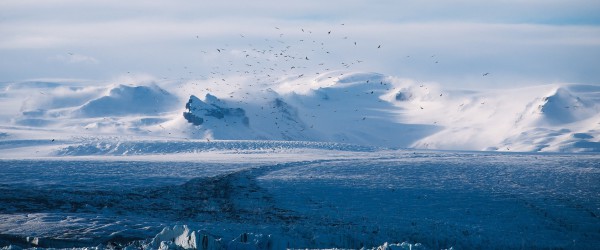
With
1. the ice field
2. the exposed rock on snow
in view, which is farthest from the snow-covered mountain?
the ice field

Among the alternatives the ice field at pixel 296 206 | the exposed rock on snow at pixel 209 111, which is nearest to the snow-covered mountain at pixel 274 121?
the exposed rock on snow at pixel 209 111

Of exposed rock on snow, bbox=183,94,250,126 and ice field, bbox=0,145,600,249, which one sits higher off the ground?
exposed rock on snow, bbox=183,94,250,126

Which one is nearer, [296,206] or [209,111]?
[296,206]

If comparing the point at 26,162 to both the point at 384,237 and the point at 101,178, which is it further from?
the point at 384,237

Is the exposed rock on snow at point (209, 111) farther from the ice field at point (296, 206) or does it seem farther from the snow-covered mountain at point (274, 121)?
the ice field at point (296, 206)

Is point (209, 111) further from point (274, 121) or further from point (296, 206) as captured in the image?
point (296, 206)

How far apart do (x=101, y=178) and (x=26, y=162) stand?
9522 millimetres

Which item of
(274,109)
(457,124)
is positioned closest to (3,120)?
(274,109)

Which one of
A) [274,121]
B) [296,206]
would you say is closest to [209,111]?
[274,121]

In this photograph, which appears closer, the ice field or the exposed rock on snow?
the ice field

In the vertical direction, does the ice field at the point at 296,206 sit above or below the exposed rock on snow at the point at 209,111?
below

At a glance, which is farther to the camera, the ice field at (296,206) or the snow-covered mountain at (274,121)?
the snow-covered mountain at (274,121)

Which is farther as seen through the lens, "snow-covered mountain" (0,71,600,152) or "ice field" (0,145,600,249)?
"snow-covered mountain" (0,71,600,152)

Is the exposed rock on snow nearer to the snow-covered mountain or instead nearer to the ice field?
the snow-covered mountain
